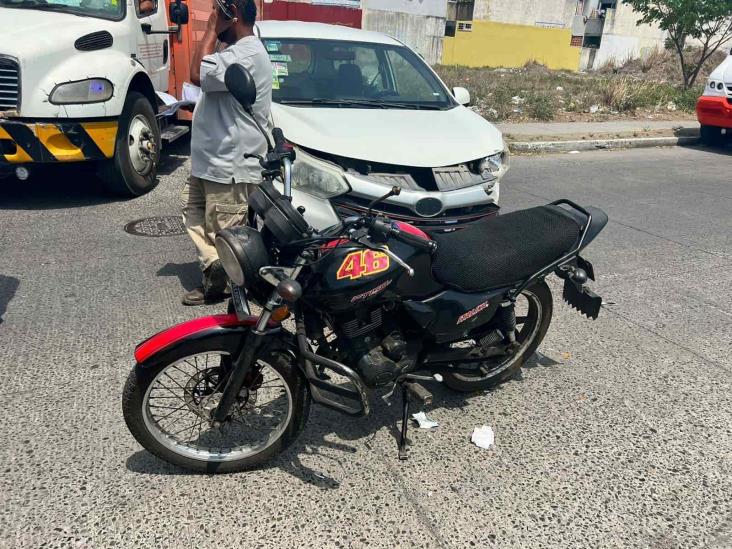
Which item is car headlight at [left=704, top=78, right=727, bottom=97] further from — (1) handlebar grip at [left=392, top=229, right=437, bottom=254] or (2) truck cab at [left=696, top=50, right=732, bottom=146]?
(1) handlebar grip at [left=392, top=229, right=437, bottom=254]

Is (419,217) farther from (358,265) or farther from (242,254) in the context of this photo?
(242,254)

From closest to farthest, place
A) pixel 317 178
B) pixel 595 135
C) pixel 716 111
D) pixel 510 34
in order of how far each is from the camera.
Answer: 1. pixel 317 178
2. pixel 716 111
3. pixel 595 135
4. pixel 510 34

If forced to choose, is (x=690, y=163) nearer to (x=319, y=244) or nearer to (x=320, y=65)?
(x=320, y=65)

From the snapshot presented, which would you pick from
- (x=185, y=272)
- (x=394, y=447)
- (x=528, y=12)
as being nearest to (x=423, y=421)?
(x=394, y=447)

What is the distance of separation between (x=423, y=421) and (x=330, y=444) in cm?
53

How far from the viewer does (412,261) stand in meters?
2.62

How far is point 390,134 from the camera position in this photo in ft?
15.0

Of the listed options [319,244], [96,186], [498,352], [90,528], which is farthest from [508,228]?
[96,186]

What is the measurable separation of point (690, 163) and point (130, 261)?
31.7 ft

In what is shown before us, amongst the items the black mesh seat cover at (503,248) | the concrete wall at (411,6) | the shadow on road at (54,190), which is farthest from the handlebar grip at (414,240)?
the concrete wall at (411,6)

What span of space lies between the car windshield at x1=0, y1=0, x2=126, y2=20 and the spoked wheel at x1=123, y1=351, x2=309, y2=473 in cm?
541

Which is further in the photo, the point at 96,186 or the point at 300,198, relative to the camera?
the point at 96,186

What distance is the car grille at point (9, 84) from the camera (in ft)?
18.0

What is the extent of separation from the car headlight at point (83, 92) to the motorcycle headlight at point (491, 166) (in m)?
Result: 3.86
